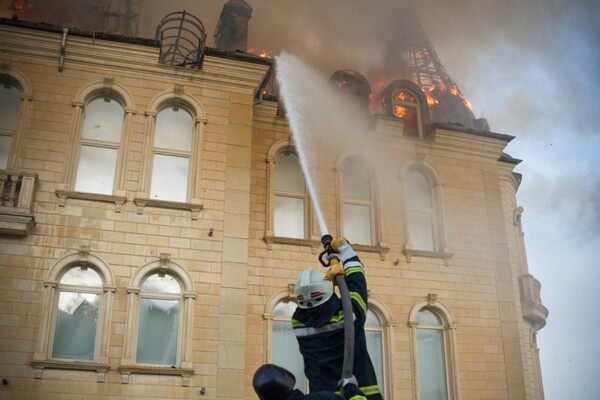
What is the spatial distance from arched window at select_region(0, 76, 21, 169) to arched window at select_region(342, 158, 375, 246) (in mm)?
7549

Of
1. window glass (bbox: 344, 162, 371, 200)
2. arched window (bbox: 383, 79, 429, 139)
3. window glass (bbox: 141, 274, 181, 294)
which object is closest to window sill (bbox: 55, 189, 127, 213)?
window glass (bbox: 141, 274, 181, 294)

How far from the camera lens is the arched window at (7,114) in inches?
541

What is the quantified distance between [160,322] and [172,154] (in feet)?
12.1

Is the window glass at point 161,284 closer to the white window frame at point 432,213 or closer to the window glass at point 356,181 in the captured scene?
the window glass at point 356,181

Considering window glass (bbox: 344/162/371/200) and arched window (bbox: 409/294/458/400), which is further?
window glass (bbox: 344/162/371/200)

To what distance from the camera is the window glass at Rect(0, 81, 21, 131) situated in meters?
14.0

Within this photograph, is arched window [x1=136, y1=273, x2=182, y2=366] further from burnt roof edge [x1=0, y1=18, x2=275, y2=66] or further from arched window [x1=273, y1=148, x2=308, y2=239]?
burnt roof edge [x1=0, y1=18, x2=275, y2=66]

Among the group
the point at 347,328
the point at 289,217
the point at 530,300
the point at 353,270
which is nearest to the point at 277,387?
the point at 347,328

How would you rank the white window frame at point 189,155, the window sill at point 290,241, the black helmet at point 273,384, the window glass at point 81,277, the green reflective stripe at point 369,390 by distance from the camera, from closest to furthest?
the black helmet at point 273,384, the green reflective stripe at point 369,390, the window glass at point 81,277, the white window frame at point 189,155, the window sill at point 290,241

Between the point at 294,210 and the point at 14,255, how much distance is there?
20.4 ft

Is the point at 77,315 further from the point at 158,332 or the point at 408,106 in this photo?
the point at 408,106

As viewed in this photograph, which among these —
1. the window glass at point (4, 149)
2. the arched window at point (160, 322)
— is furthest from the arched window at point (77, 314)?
the window glass at point (4, 149)

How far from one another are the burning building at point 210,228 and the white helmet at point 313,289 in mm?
6498

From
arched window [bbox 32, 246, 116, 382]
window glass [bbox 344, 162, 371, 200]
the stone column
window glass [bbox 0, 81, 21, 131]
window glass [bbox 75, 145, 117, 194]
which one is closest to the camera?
arched window [bbox 32, 246, 116, 382]
